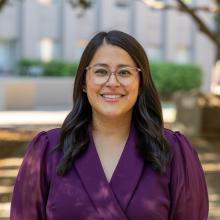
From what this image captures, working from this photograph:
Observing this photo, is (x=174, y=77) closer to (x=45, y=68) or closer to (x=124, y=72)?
(x=45, y=68)

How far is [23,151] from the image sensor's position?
1217 cm

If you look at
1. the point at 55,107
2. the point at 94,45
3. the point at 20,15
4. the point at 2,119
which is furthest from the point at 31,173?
the point at 20,15

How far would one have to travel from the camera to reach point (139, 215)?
2.39 metres

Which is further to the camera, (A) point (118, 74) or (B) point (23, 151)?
(B) point (23, 151)

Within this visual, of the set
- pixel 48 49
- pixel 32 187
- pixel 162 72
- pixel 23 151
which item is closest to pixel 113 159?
pixel 32 187

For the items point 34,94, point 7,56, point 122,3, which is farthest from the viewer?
point 122,3

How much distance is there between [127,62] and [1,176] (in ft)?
23.5

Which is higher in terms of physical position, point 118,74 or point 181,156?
point 118,74

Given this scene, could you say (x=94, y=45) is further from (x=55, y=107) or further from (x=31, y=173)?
(x=55, y=107)

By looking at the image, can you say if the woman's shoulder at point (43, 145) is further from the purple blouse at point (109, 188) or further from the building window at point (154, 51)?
the building window at point (154, 51)

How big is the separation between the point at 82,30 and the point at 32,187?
102 ft

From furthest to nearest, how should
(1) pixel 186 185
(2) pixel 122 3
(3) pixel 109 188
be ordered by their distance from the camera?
1. (2) pixel 122 3
2. (1) pixel 186 185
3. (3) pixel 109 188

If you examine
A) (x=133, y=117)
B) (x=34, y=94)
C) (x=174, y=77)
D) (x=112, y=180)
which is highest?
(x=133, y=117)

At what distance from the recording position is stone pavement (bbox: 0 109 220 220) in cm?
813
